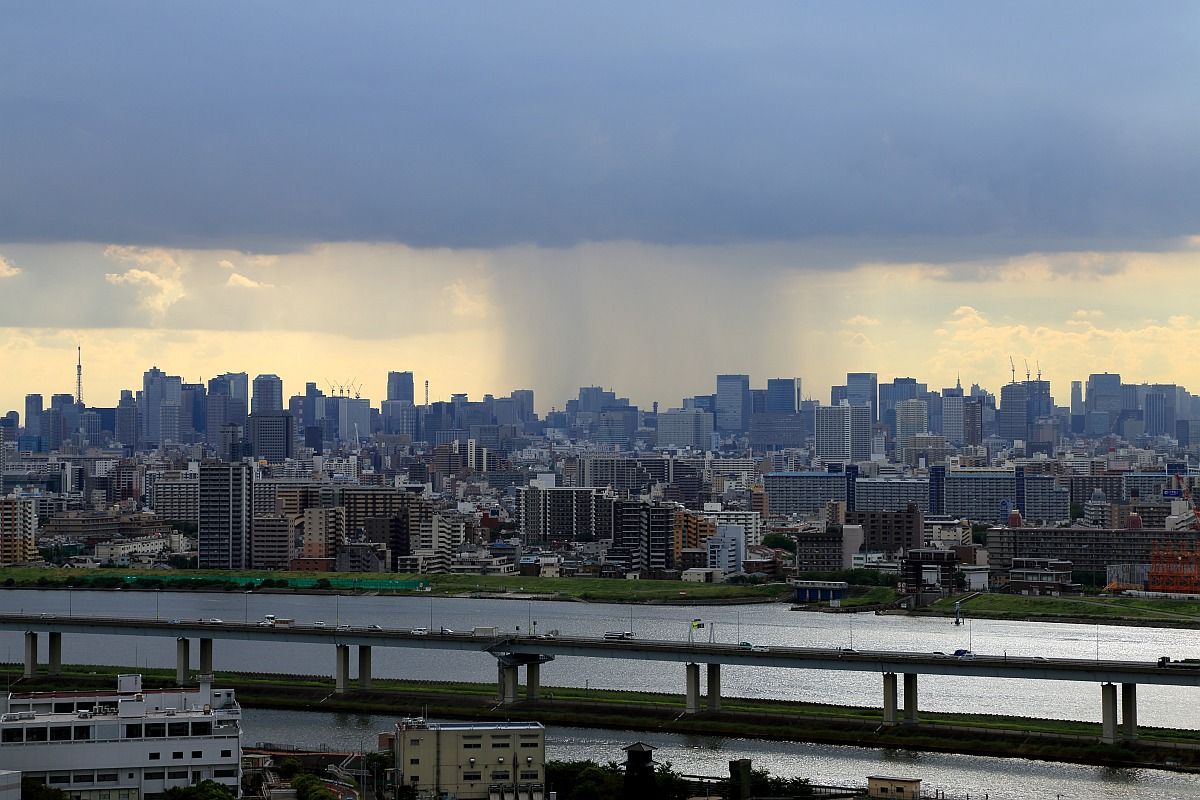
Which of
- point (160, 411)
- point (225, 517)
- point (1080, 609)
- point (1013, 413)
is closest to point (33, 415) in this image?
point (160, 411)

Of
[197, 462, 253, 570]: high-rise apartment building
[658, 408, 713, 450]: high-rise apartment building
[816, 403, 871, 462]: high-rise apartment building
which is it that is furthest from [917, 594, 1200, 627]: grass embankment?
[658, 408, 713, 450]: high-rise apartment building

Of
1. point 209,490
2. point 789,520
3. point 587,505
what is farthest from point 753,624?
point 789,520

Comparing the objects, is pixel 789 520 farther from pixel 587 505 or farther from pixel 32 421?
pixel 32 421

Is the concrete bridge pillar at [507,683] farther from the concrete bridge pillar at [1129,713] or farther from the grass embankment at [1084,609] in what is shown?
the grass embankment at [1084,609]

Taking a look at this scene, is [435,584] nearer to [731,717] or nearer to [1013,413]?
[731,717]

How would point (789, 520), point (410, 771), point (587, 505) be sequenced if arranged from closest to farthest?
point (410, 771)
point (587, 505)
point (789, 520)

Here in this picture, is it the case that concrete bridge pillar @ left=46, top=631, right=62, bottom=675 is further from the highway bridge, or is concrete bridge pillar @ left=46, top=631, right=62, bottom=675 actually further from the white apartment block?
the white apartment block
